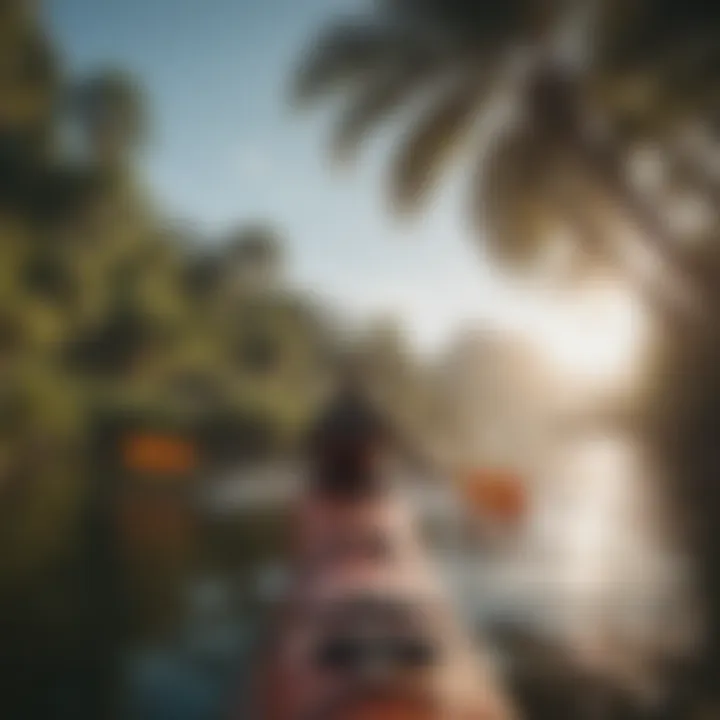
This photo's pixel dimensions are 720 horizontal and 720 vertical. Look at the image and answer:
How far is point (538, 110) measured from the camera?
1.15m

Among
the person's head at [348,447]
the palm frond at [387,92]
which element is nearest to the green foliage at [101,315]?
the person's head at [348,447]

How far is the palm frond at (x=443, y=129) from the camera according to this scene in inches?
44.4

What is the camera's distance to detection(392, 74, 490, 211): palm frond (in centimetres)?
113

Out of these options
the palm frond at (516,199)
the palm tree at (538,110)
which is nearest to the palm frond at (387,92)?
the palm tree at (538,110)

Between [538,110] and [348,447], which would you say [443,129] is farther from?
[348,447]

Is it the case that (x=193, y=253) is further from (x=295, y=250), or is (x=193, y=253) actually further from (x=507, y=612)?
(x=507, y=612)

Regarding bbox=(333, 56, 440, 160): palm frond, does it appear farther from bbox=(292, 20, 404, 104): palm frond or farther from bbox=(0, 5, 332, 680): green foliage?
bbox=(0, 5, 332, 680): green foliage

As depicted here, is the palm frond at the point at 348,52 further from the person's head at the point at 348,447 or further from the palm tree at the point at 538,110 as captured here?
the person's head at the point at 348,447

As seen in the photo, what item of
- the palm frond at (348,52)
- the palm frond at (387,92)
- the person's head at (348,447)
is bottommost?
the person's head at (348,447)

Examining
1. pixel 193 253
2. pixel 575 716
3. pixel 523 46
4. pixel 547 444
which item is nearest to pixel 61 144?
pixel 193 253

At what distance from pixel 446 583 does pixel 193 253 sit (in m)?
0.49

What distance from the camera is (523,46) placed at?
114 centimetres

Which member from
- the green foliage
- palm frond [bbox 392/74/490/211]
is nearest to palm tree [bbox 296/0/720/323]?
palm frond [bbox 392/74/490/211]

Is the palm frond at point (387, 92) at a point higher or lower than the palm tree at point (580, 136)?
higher
